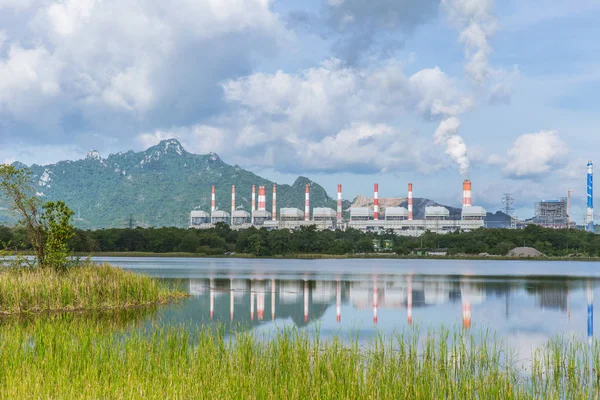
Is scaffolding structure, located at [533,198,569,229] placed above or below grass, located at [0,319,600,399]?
above

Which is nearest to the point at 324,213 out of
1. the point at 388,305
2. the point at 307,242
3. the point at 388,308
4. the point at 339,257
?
the point at 339,257

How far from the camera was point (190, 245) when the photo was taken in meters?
87.6

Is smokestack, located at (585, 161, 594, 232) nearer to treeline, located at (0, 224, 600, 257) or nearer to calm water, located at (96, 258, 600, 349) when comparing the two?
treeline, located at (0, 224, 600, 257)

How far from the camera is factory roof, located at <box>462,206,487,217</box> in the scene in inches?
5241

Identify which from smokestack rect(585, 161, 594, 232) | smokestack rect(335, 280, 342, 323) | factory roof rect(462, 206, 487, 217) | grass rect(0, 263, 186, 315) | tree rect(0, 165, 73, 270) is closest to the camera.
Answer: grass rect(0, 263, 186, 315)

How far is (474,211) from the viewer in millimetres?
133250

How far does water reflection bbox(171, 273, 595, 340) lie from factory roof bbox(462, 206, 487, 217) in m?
100

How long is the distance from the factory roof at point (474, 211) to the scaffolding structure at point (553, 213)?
17165 millimetres

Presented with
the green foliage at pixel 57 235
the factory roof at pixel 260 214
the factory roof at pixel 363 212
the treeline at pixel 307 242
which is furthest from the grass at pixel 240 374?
the factory roof at pixel 260 214

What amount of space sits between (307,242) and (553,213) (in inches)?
2986

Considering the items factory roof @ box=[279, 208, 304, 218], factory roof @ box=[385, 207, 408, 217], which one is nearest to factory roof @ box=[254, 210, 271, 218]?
factory roof @ box=[279, 208, 304, 218]

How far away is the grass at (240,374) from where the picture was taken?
8.19m

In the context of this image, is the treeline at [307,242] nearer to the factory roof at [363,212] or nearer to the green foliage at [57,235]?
the factory roof at [363,212]

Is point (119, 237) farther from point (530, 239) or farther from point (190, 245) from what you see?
point (530, 239)
